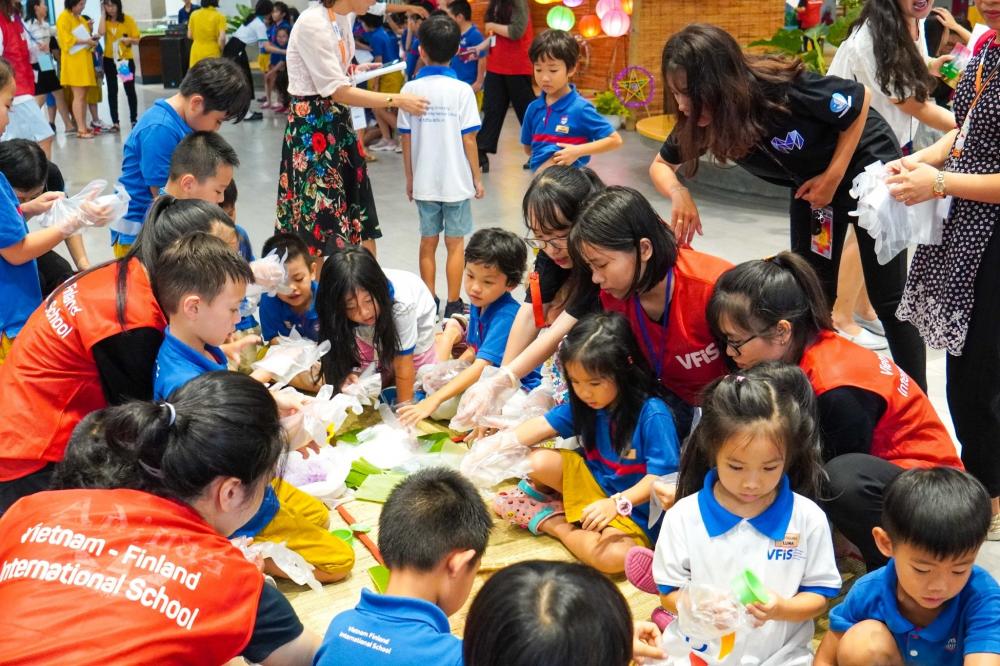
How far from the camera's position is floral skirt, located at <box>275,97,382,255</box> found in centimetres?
442

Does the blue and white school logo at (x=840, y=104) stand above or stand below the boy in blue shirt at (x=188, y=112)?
above

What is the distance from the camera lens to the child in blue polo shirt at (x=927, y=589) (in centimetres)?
189

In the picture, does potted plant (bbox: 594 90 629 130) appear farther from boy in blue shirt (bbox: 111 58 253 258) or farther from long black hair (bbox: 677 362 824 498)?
long black hair (bbox: 677 362 824 498)

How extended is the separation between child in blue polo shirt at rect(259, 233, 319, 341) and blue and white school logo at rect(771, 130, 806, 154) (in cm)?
161

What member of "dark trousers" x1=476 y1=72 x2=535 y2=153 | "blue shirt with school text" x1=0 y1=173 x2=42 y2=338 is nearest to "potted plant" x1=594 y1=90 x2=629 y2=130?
"dark trousers" x1=476 y1=72 x2=535 y2=153

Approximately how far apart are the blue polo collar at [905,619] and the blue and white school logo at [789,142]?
139cm

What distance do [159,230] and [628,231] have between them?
1.21 m

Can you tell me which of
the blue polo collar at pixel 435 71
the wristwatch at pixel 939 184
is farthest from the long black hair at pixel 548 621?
the blue polo collar at pixel 435 71

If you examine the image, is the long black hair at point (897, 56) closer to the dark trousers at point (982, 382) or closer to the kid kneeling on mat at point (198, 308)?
the dark trousers at point (982, 382)

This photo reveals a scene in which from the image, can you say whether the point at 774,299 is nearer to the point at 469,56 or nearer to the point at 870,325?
the point at 870,325

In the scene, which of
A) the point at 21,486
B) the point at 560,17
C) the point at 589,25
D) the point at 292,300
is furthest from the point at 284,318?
the point at 589,25

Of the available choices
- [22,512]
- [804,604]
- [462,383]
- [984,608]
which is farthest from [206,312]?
[984,608]

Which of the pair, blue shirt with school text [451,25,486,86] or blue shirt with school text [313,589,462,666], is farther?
blue shirt with school text [451,25,486,86]

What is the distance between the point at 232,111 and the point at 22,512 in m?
2.52
